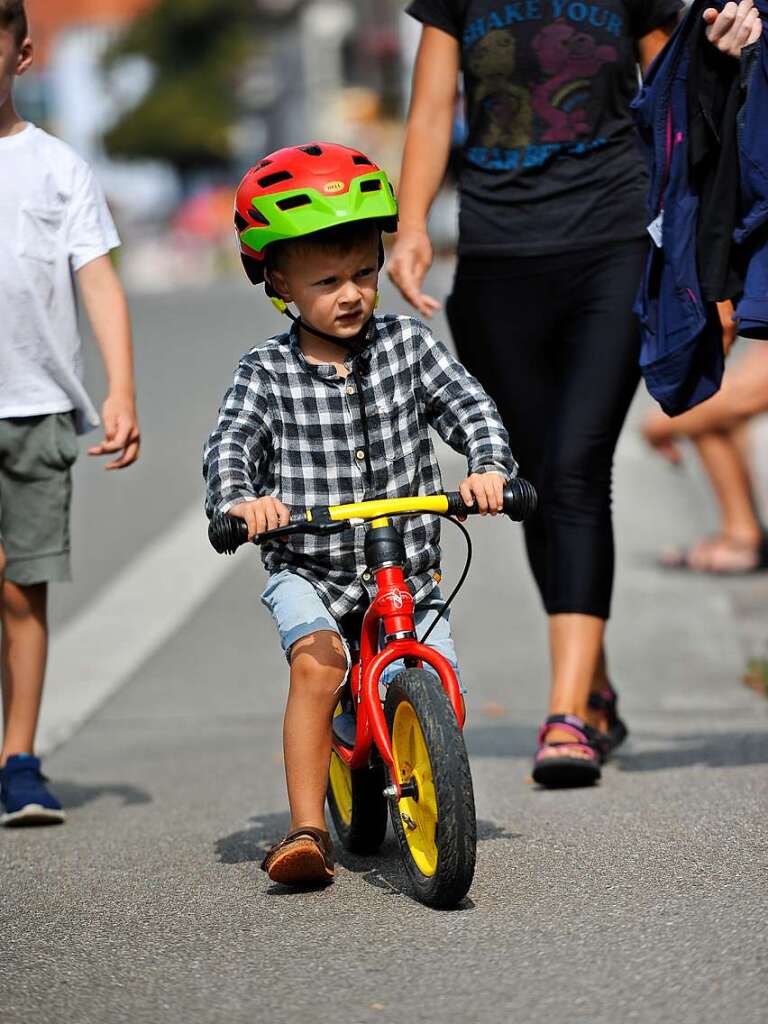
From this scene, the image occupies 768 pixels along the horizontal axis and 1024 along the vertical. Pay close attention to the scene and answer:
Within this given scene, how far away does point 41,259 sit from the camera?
487 cm

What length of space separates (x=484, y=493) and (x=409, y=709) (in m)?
0.44

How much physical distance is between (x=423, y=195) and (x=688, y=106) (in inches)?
32.2

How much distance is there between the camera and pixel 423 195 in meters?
5.19

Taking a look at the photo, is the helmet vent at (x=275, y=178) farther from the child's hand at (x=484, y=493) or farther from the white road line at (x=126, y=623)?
the white road line at (x=126, y=623)

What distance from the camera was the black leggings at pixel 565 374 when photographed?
5035mm

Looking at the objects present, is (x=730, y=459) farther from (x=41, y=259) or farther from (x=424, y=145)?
(x=41, y=259)

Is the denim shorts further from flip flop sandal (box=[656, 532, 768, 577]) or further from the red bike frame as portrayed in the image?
flip flop sandal (box=[656, 532, 768, 577])

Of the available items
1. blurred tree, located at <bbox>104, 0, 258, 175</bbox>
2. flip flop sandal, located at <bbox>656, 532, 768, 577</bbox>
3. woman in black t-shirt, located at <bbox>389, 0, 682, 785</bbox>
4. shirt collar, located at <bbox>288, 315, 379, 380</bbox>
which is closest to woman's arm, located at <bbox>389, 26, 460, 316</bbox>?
woman in black t-shirt, located at <bbox>389, 0, 682, 785</bbox>

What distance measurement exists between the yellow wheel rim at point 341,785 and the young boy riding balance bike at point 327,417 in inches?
11.8

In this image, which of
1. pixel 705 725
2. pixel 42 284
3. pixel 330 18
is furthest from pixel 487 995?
pixel 330 18

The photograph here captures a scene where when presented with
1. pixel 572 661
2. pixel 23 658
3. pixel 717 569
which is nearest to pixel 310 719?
pixel 572 661

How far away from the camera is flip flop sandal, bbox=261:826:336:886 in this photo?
3.93 meters

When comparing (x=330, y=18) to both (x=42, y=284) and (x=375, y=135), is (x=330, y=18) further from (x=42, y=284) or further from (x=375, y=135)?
(x=42, y=284)

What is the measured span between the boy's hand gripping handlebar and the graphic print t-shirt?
1298 millimetres
